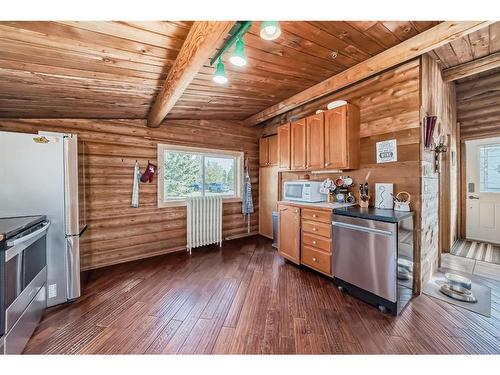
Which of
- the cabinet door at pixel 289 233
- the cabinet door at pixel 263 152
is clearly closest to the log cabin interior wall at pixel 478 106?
the cabinet door at pixel 263 152

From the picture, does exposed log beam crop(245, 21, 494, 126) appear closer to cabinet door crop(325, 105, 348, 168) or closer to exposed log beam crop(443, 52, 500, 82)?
cabinet door crop(325, 105, 348, 168)

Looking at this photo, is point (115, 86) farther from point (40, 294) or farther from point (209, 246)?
point (209, 246)

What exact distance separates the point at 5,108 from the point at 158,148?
5.68ft

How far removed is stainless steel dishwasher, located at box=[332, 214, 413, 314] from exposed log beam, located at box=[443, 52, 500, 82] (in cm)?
224

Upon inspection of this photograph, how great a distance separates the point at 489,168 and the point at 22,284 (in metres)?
6.87

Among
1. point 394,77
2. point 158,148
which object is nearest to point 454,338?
point 394,77

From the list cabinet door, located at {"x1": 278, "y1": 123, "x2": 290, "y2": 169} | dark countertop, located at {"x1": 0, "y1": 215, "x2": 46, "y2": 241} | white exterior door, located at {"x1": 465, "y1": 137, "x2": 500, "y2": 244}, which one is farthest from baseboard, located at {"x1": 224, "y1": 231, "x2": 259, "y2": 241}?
white exterior door, located at {"x1": 465, "y1": 137, "x2": 500, "y2": 244}

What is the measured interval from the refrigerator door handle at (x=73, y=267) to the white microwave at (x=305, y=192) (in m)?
2.75

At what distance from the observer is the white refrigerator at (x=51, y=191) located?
1920mm

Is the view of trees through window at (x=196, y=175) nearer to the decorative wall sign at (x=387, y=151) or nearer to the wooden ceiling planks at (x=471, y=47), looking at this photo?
the decorative wall sign at (x=387, y=151)

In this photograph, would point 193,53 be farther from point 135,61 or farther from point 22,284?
point 22,284

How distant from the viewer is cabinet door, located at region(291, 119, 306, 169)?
3.30 metres

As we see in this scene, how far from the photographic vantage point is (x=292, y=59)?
7.38ft

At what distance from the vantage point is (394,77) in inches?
98.1
